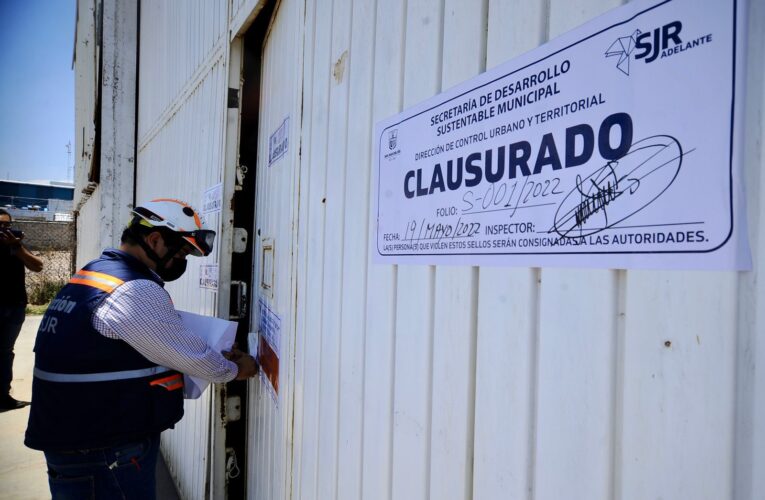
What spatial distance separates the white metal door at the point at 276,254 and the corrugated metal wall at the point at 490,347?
23 cm

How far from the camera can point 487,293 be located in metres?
0.85

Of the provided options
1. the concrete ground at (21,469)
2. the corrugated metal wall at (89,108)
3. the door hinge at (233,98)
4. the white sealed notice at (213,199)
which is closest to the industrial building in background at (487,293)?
the door hinge at (233,98)

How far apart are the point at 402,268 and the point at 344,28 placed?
0.85 m

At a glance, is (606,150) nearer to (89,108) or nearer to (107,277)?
(107,277)

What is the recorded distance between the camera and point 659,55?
1.88 feet

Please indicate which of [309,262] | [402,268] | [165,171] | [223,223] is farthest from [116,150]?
[402,268]

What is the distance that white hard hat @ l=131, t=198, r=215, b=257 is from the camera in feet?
7.61

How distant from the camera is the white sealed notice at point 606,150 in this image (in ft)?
1.69

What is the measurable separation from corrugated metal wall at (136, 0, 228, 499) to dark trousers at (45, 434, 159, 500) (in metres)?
0.58

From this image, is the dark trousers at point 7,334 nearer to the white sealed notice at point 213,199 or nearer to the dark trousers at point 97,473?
the white sealed notice at point 213,199

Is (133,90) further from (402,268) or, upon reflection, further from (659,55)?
(659,55)

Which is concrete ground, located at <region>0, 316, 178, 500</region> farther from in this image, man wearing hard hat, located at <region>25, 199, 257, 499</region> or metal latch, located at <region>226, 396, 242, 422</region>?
man wearing hard hat, located at <region>25, 199, 257, 499</region>

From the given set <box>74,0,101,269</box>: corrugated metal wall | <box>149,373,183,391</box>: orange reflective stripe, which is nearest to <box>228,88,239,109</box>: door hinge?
<box>149,373,183,391</box>: orange reflective stripe

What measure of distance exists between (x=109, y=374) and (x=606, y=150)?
2.18 m
